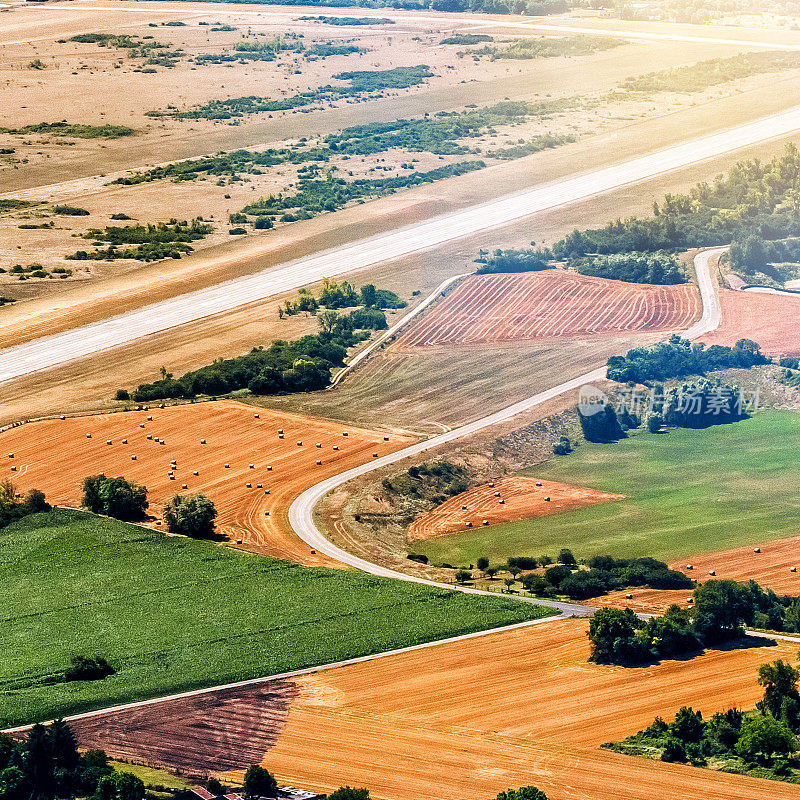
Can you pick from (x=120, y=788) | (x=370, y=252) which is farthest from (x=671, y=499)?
(x=370, y=252)

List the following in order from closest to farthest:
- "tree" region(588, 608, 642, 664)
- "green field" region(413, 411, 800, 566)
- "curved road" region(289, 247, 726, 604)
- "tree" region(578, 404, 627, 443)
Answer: "tree" region(588, 608, 642, 664)
"curved road" region(289, 247, 726, 604)
"green field" region(413, 411, 800, 566)
"tree" region(578, 404, 627, 443)

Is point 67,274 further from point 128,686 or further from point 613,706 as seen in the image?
point 613,706

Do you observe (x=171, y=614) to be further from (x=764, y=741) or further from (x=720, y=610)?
(x=764, y=741)

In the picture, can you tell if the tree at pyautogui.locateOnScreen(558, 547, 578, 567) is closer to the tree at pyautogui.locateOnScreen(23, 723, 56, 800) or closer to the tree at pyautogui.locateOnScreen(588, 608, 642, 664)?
the tree at pyautogui.locateOnScreen(588, 608, 642, 664)

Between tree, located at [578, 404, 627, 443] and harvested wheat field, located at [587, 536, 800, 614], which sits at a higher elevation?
tree, located at [578, 404, 627, 443]

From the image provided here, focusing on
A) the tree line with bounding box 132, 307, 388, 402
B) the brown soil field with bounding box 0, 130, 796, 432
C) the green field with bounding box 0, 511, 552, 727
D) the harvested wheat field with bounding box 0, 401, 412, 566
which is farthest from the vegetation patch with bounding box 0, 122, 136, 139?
the green field with bounding box 0, 511, 552, 727
